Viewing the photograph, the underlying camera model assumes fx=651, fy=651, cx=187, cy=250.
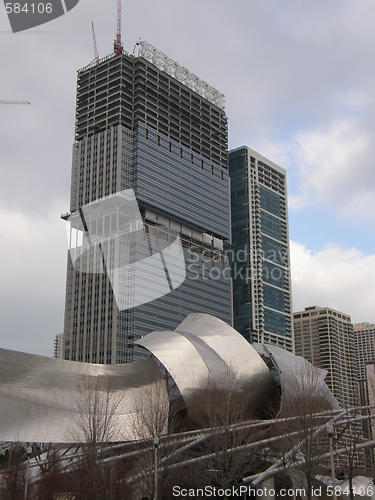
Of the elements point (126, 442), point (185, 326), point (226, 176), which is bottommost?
point (126, 442)

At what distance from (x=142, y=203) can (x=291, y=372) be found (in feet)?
298

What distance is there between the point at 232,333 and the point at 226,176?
114024mm

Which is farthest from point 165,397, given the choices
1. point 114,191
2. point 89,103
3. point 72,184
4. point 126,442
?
point 89,103

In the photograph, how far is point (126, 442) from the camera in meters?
43.4

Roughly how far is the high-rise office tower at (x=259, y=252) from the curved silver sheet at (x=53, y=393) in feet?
365

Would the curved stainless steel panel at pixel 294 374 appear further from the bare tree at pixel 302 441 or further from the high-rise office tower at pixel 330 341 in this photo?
the high-rise office tower at pixel 330 341

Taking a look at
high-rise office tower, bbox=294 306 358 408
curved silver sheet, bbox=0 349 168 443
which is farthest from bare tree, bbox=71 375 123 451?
high-rise office tower, bbox=294 306 358 408

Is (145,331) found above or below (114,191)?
below

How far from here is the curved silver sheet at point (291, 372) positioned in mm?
47562

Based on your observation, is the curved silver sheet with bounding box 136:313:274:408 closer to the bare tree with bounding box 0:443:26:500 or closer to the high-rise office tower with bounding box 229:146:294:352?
the bare tree with bounding box 0:443:26:500

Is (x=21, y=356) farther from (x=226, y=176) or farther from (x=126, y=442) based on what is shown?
(x=226, y=176)

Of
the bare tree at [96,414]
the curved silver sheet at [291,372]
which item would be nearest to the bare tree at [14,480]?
the bare tree at [96,414]

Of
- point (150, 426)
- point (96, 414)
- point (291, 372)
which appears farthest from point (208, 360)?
point (96, 414)

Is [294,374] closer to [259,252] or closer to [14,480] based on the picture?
[14,480]
